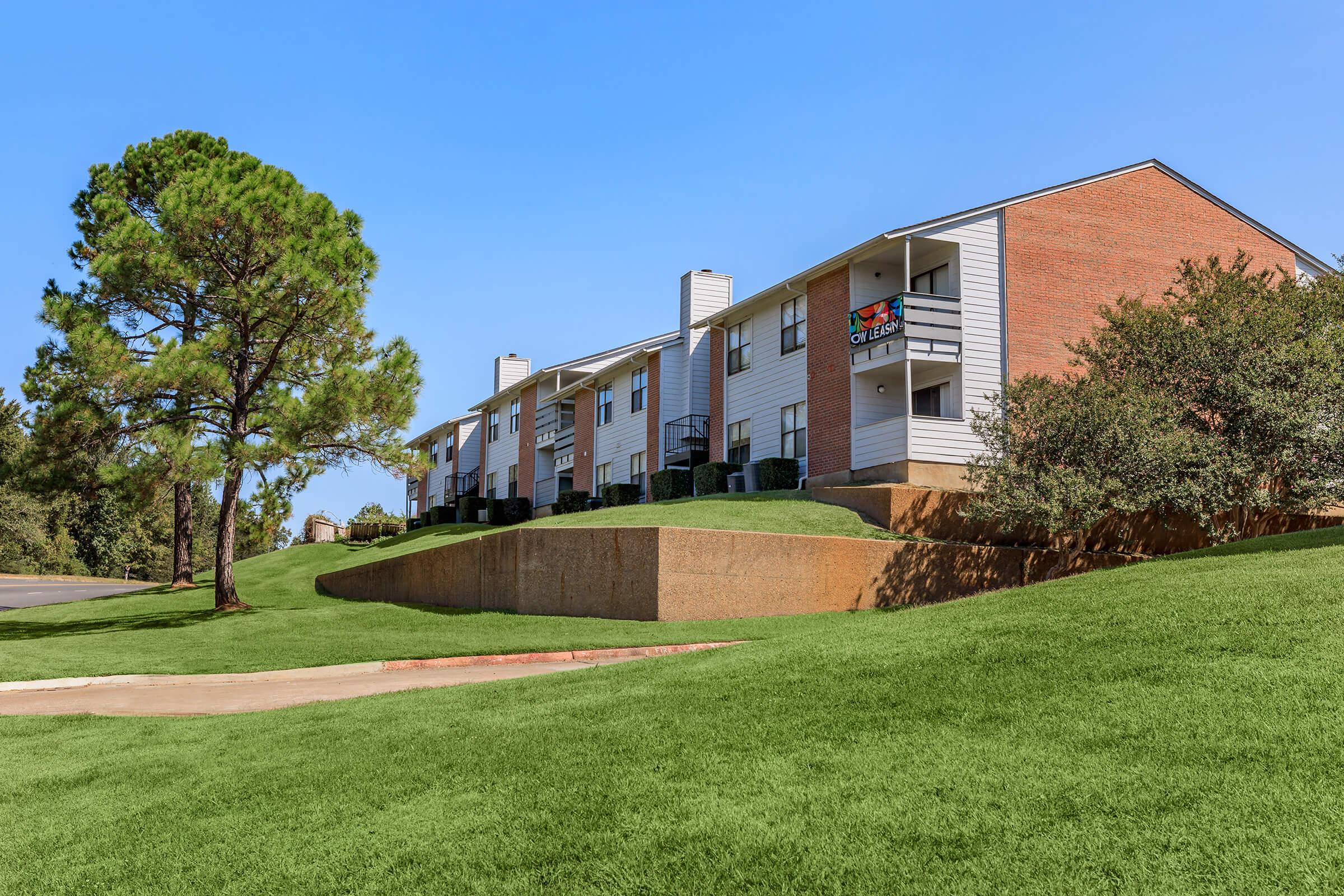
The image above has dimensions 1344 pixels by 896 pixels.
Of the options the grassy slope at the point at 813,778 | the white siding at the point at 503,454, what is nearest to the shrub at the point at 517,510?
the white siding at the point at 503,454

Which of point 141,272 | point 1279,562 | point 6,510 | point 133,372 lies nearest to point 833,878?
point 1279,562

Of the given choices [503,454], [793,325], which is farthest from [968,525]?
[503,454]

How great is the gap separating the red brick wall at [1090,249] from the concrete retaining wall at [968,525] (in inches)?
171

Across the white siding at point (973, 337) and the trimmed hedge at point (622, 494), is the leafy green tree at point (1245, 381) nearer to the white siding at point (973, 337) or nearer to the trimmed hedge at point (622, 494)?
the white siding at point (973, 337)

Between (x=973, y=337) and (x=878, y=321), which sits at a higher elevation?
(x=878, y=321)

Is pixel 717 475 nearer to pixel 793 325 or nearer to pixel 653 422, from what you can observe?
pixel 793 325

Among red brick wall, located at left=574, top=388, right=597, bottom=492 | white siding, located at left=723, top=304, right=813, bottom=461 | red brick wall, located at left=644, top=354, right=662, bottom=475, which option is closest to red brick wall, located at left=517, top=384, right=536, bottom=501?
red brick wall, located at left=574, top=388, right=597, bottom=492

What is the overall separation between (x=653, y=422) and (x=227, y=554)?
1528 centimetres

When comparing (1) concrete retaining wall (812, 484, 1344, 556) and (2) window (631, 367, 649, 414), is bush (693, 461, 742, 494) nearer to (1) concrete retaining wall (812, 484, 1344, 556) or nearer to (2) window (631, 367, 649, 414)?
(1) concrete retaining wall (812, 484, 1344, 556)

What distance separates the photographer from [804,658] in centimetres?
943

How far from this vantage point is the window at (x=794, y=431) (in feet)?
94.4

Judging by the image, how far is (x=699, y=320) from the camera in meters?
35.8

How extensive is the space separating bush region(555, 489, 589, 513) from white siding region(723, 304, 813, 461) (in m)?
8.68

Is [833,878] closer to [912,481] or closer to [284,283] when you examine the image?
[912,481]
